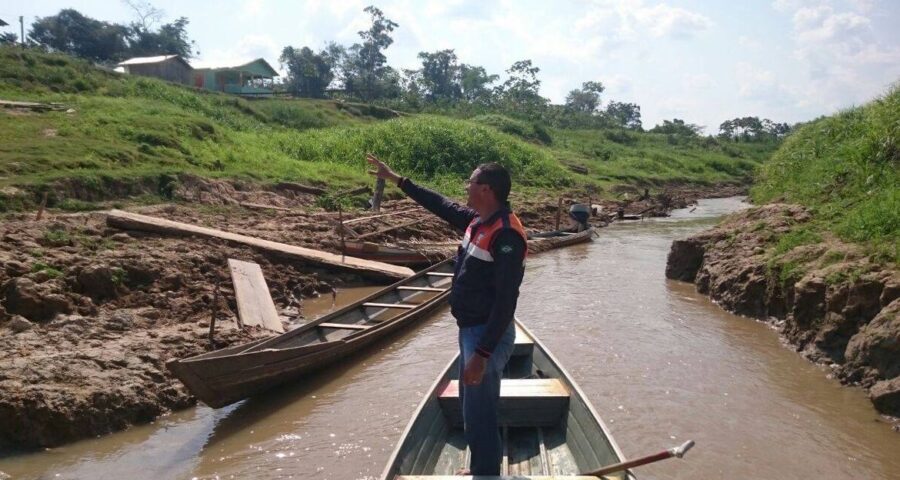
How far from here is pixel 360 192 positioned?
17.8 m

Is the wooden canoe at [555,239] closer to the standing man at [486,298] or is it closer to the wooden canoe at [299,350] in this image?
the wooden canoe at [299,350]

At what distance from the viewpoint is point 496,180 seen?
3.82 m

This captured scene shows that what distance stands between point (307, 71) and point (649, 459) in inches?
1946

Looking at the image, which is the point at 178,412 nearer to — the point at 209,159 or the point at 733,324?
the point at 733,324

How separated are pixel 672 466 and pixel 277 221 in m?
9.97

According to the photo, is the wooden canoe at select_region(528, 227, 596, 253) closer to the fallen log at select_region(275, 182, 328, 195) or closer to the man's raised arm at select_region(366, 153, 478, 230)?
the fallen log at select_region(275, 182, 328, 195)

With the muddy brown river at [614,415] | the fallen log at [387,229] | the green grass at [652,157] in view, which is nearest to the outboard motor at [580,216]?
the fallen log at [387,229]

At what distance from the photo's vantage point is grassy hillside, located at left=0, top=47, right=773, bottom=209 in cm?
1452

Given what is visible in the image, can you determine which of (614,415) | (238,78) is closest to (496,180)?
(614,415)

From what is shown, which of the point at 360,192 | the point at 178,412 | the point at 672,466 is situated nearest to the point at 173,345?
the point at 178,412

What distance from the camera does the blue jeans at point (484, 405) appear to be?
394cm

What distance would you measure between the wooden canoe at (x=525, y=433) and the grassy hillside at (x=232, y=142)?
9077 mm

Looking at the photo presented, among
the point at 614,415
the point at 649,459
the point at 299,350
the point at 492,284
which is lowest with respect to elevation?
the point at 614,415

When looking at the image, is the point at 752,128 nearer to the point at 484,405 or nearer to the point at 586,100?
the point at 586,100
